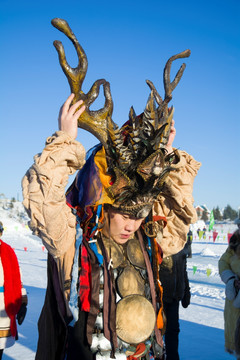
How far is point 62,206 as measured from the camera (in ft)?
5.81

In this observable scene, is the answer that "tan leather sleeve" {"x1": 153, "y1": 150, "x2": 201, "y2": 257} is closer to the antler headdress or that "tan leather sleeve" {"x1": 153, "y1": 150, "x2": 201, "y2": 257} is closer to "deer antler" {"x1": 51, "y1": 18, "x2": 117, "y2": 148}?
the antler headdress

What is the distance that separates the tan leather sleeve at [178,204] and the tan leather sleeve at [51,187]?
736mm

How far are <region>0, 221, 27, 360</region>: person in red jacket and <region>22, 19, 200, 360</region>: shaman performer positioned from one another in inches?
70.4

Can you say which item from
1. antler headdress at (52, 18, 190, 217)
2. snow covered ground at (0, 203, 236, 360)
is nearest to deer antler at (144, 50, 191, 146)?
antler headdress at (52, 18, 190, 217)

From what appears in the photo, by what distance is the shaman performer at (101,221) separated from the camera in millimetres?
1781

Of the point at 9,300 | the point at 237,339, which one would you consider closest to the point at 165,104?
the point at 237,339

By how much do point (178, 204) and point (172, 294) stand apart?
2149 millimetres

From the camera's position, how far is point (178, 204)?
7.74ft

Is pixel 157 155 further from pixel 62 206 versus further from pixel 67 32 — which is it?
pixel 67 32

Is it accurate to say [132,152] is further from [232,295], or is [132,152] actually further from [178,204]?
[232,295]

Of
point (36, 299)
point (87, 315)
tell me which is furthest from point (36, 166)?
point (36, 299)

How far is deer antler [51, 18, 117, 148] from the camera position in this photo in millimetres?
1879

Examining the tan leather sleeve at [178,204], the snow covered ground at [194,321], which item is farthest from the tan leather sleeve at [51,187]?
the snow covered ground at [194,321]

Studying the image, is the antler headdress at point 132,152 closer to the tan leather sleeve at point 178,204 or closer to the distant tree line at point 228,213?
the tan leather sleeve at point 178,204
